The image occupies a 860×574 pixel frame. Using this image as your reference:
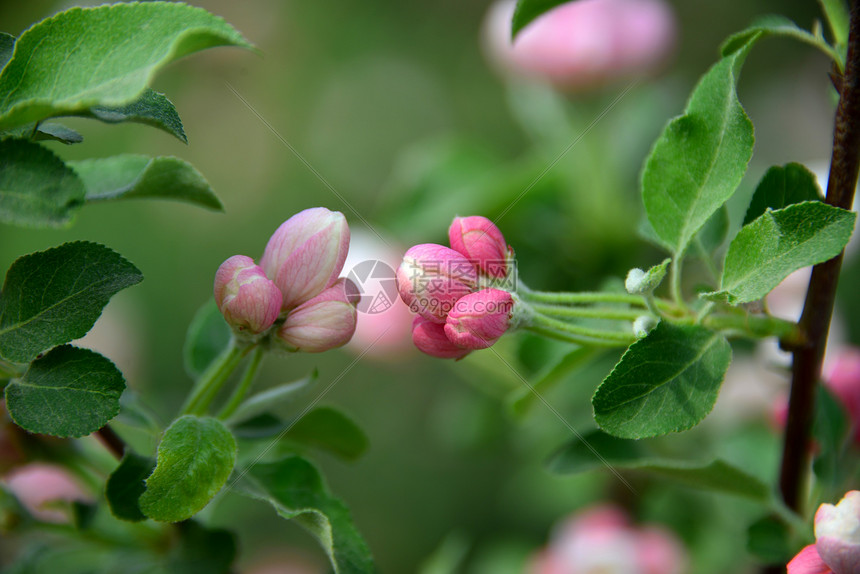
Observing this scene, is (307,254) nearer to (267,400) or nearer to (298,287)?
(298,287)

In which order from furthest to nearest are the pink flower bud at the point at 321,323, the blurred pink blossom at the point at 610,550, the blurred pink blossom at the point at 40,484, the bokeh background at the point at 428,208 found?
1. the bokeh background at the point at 428,208
2. the blurred pink blossom at the point at 610,550
3. the blurred pink blossom at the point at 40,484
4. the pink flower bud at the point at 321,323

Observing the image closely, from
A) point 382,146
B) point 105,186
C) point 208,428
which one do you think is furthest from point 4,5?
point 208,428

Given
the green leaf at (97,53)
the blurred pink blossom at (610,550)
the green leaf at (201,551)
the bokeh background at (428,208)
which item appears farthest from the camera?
the bokeh background at (428,208)

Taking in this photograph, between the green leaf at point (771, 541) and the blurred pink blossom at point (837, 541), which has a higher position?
the blurred pink blossom at point (837, 541)

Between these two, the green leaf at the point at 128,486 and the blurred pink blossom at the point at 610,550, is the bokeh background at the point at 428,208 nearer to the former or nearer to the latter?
the blurred pink blossom at the point at 610,550

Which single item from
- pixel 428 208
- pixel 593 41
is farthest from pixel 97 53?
pixel 593 41

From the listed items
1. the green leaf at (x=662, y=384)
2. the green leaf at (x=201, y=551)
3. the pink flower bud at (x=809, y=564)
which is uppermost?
the green leaf at (x=662, y=384)

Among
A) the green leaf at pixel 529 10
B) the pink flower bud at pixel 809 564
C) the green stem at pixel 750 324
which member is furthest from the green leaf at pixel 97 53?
the pink flower bud at pixel 809 564
